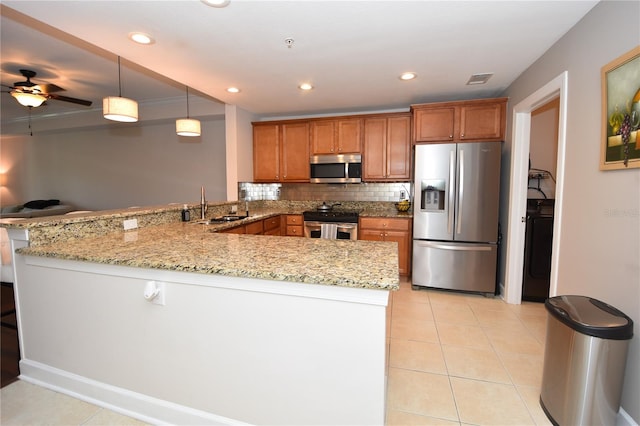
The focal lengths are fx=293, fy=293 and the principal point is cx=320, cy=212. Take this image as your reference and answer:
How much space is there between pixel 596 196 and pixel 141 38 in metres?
3.27

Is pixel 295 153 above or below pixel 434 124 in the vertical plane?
below

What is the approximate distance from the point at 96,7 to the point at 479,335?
3.69 m

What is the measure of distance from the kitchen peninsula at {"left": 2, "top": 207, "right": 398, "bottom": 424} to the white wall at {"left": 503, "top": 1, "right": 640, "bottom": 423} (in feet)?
3.89

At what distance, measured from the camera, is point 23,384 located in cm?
189

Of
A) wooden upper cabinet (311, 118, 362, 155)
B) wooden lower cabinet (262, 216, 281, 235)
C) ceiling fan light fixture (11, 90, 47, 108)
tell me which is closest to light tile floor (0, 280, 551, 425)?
wooden lower cabinet (262, 216, 281, 235)

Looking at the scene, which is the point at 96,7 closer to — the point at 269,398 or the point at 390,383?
the point at 269,398

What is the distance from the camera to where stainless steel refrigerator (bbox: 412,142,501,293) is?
3.32m

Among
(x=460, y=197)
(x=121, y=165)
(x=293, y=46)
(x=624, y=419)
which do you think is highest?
(x=293, y=46)

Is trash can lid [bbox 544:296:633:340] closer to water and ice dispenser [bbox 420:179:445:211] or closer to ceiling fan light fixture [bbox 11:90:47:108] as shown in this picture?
water and ice dispenser [bbox 420:179:445:211]

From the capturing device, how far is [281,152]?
15.0 feet

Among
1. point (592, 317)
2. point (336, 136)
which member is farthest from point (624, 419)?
point (336, 136)

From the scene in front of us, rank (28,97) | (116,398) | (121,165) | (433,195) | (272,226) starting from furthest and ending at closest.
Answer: (121,165)
(272,226)
(433,195)
(28,97)
(116,398)

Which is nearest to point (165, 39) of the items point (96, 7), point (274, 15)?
point (96, 7)

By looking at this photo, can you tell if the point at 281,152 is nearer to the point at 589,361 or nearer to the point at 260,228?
the point at 260,228
